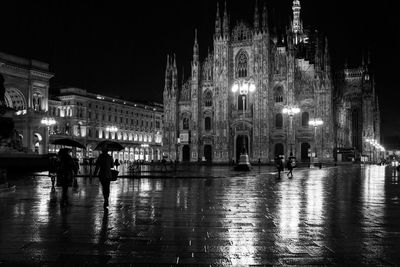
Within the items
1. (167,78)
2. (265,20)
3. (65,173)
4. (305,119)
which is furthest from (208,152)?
(65,173)

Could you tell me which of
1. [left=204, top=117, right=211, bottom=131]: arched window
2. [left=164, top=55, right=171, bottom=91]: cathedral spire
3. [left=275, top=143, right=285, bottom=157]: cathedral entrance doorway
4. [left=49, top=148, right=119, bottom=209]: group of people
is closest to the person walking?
[left=49, top=148, right=119, bottom=209]: group of people

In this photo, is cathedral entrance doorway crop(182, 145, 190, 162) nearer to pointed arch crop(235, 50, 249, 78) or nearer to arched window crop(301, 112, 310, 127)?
pointed arch crop(235, 50, 249, 78)

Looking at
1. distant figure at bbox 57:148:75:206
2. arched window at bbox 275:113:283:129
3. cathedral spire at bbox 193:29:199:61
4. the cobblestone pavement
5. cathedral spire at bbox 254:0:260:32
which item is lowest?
the cobblestone pavement

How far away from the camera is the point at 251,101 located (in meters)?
71.0

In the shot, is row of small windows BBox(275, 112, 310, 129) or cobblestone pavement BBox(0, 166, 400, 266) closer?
cobblestone pavement BBox(0, 166, 400, 266)

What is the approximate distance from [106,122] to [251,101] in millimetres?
36839

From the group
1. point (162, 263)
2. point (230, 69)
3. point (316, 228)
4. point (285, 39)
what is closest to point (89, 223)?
point (162, 263)

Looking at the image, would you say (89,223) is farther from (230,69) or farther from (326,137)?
(230,69)

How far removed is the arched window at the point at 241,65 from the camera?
7222cm

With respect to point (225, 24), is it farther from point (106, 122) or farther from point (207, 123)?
point (106, 122)

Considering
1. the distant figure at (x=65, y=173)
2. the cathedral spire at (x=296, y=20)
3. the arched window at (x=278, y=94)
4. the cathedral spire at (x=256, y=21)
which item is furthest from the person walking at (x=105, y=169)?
the cathedral spire at (x=296, y=20)

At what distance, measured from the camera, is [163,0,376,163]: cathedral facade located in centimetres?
6744

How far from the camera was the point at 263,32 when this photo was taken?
228 feet

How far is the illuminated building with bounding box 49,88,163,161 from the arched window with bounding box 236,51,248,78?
2502 cm
